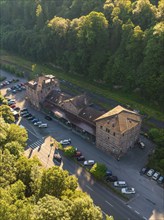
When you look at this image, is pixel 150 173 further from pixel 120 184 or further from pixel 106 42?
pixel 106 42

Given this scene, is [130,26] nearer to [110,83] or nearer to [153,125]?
[110,83]

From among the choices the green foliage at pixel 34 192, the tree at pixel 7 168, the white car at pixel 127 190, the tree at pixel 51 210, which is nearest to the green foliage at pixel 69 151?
the green foliage at pixel 34 192

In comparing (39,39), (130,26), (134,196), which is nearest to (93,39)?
(130,26)

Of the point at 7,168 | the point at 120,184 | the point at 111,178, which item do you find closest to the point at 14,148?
the point at 7,168

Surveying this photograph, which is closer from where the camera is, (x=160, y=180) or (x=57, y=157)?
(x=160, y=180)

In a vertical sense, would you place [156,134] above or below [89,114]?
below

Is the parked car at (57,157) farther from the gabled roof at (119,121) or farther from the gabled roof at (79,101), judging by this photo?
the gabled roof at (79,101)

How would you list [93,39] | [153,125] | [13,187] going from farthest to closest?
[93,39] → [153,125] → [13,187]
